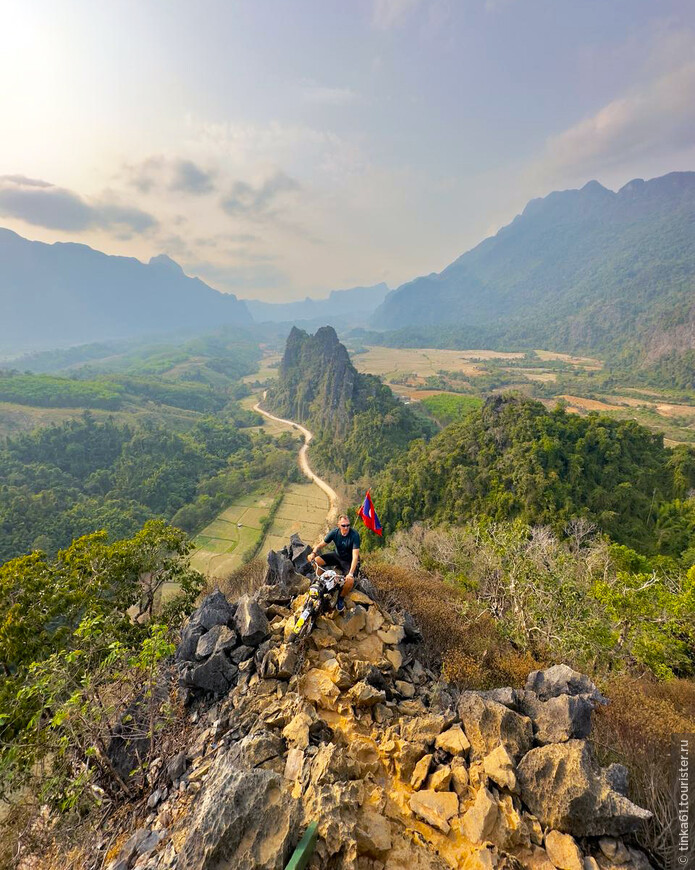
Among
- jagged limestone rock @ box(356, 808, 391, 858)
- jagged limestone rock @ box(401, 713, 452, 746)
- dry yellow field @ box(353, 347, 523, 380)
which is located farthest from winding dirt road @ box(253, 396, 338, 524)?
dry yellow field @ box(353, 347, 523, 380)

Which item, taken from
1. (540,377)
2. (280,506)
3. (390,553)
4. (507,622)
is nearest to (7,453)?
(280,506)

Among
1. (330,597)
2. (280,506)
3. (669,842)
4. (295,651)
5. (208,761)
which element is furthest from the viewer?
(280,506)

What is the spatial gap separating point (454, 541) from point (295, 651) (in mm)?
20229

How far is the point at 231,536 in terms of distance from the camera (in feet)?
166

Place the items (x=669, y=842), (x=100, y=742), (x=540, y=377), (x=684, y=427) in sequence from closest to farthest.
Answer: (x=669, y=842), (x=100, y=742), (x=684, y=427), (x=540, y=377)

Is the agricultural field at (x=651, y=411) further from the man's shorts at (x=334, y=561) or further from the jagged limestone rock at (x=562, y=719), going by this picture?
the man's shorts at (x=334, y=561)

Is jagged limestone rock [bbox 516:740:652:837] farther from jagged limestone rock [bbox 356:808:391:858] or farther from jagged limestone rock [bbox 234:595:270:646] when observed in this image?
jagged limestone rock [bbox 234:595:270:646]

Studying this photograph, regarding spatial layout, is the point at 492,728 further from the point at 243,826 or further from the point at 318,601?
the point at 318,601

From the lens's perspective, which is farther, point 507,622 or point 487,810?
point 507,622

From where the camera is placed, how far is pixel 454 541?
2511 cm

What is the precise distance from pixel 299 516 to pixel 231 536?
34.6 feet

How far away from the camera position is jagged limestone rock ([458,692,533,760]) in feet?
17.7

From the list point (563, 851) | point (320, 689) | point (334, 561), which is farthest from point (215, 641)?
point (563, 851)

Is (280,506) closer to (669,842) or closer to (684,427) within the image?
(669,842)
